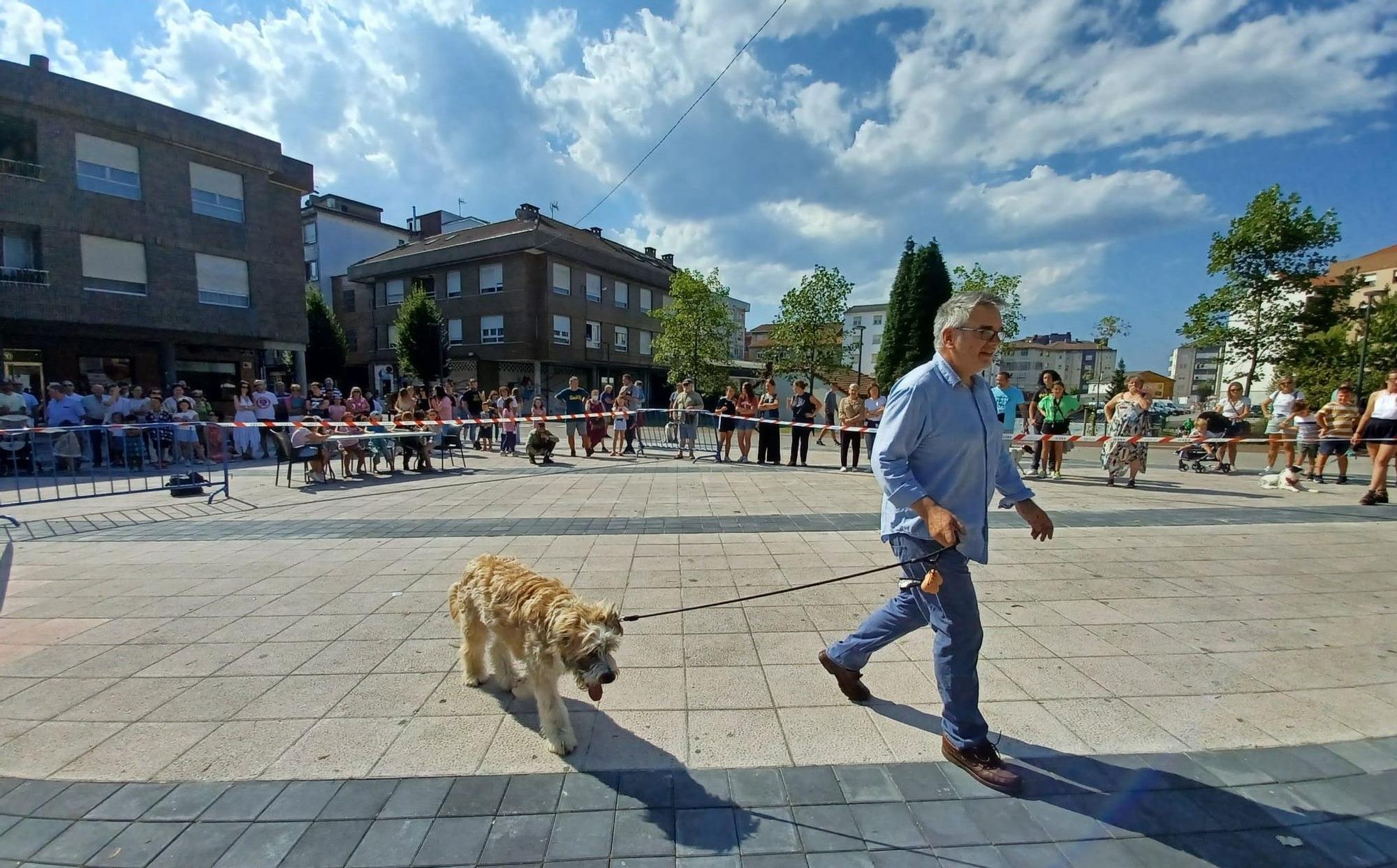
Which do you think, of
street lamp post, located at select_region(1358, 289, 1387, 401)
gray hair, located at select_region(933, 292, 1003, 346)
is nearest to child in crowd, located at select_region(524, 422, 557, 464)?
gray hair, located at select_region(933, 292, 1003, 346)

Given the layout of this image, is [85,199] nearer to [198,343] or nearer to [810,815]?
[198,343]

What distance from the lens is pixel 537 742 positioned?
8.63ft

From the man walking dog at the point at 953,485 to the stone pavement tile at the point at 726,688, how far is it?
0.94 m

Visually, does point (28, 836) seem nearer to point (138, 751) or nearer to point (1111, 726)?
point (138, 751)

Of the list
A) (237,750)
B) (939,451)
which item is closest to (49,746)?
(237,750)

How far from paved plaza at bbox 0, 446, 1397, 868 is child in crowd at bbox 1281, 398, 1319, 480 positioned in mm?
5850

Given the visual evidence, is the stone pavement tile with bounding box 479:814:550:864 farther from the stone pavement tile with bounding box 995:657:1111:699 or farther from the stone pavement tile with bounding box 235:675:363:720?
the stone pavement tile with bounding box 995:657:1111:699

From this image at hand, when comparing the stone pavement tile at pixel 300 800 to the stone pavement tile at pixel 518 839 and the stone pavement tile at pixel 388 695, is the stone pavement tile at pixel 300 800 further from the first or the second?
the stone pavement tile at pixel 518 839

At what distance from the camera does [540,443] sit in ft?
40.4

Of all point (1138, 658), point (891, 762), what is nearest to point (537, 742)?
point (891, 762)

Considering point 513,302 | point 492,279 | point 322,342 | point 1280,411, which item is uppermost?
point 492,279

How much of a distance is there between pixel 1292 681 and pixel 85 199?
30.0 metres

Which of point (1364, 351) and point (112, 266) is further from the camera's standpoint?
point (1364, 351)

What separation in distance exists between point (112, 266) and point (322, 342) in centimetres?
1616
